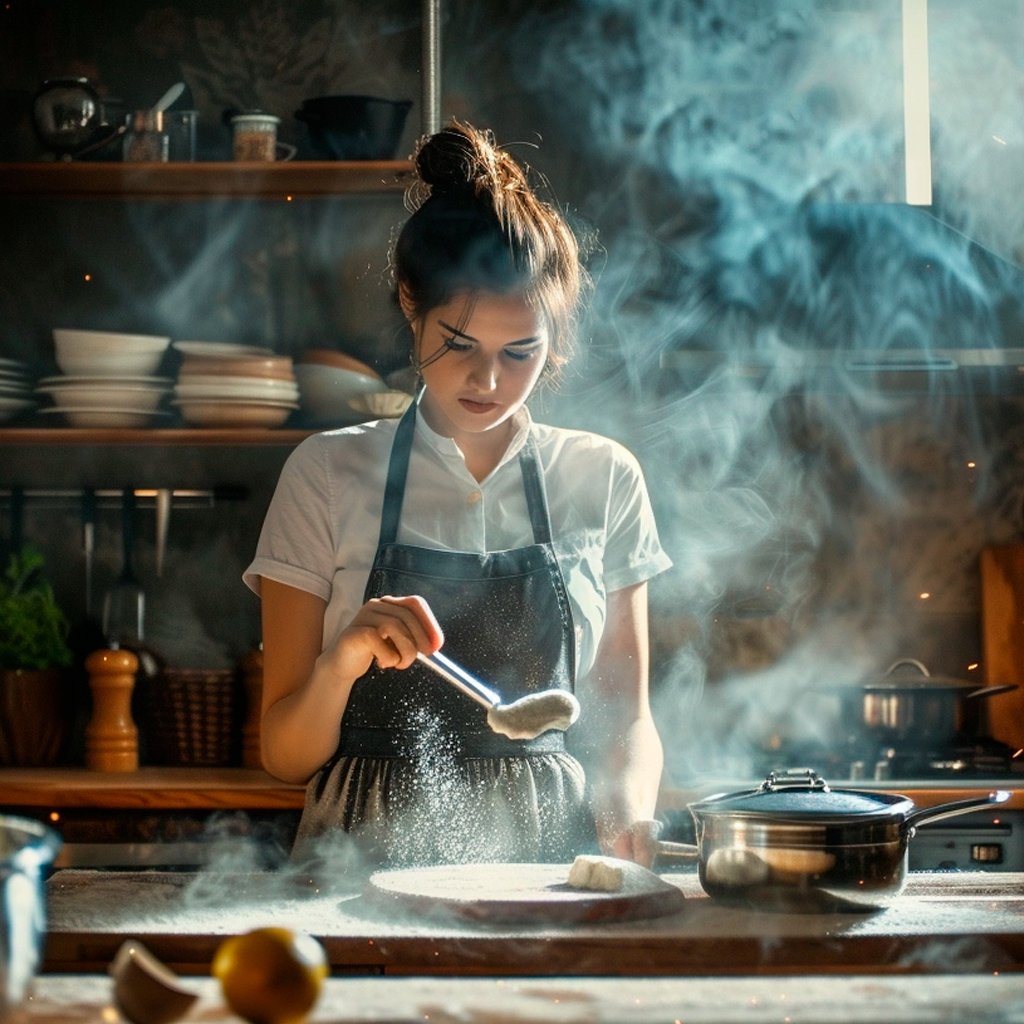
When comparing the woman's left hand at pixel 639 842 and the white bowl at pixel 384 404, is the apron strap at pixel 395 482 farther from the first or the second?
the white bowl at pixel 384 404

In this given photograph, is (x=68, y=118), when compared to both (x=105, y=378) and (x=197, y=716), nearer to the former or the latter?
(x=105, y=378)

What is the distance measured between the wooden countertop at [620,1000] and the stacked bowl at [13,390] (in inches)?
78.3

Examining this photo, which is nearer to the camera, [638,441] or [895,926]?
[895,926]

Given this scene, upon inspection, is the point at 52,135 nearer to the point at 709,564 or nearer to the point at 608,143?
the point at 608,143

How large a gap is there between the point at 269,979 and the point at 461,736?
1.02 m

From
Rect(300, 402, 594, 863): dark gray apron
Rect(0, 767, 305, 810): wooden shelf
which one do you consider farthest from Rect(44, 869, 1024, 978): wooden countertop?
Rect(0, 767, 305, 810): wooden shelf

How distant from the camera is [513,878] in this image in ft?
4.44

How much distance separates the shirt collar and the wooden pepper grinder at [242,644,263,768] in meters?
0.96

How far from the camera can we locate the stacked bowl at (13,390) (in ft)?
9.24

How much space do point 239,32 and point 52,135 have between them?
557mm

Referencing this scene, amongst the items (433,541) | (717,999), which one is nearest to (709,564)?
(433,541)

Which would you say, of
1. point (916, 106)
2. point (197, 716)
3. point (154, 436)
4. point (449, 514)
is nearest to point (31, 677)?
point (197, 716)

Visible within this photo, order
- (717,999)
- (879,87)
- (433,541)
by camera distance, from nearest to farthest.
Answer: (717,999) → (433,541) → (879,87)

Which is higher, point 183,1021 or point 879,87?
point 879,87
